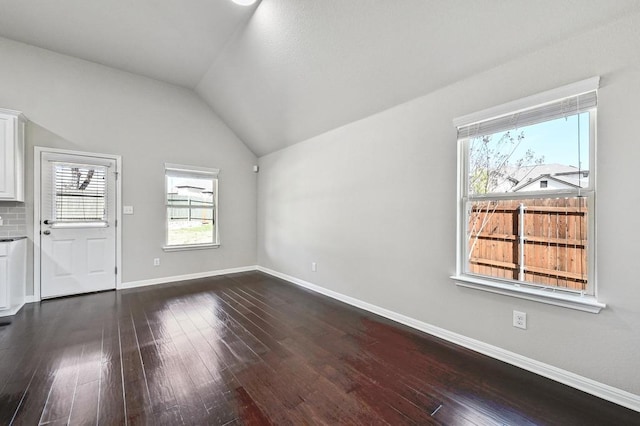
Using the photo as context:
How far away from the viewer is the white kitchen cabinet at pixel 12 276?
303cm

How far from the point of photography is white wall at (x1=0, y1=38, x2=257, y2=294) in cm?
364

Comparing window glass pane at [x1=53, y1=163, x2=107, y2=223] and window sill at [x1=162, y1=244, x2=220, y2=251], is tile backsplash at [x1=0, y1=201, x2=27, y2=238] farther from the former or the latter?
window sill at [x1=162, y1=244, x2=220, y2=251]

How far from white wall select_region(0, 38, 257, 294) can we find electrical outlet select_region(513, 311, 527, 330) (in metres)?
4.52

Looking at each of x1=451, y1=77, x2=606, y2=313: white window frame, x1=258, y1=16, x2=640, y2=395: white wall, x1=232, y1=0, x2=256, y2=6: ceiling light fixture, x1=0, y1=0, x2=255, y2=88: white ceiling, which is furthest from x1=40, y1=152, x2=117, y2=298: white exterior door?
x1=451, y1=77, x2=606, y2=313: white window frame

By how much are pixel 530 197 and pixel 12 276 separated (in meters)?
5.32

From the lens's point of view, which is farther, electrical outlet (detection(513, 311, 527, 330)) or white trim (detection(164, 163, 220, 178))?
white trim (detection(164, 163, 220, 178))

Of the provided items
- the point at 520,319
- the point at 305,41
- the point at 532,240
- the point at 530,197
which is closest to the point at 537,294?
the point at 520,319

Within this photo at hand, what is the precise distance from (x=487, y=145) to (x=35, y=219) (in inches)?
214

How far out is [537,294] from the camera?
6.64ft

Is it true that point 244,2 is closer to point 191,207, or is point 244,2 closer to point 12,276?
point 191,207

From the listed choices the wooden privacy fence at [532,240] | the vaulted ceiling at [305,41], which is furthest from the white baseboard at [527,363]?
the vaulted ceiling at [305,41]

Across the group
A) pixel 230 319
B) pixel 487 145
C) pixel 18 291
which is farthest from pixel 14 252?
pixel 487 145

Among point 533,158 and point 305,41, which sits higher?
point 305,41

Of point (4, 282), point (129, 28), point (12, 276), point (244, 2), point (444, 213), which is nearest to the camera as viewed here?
point (444, 213)
